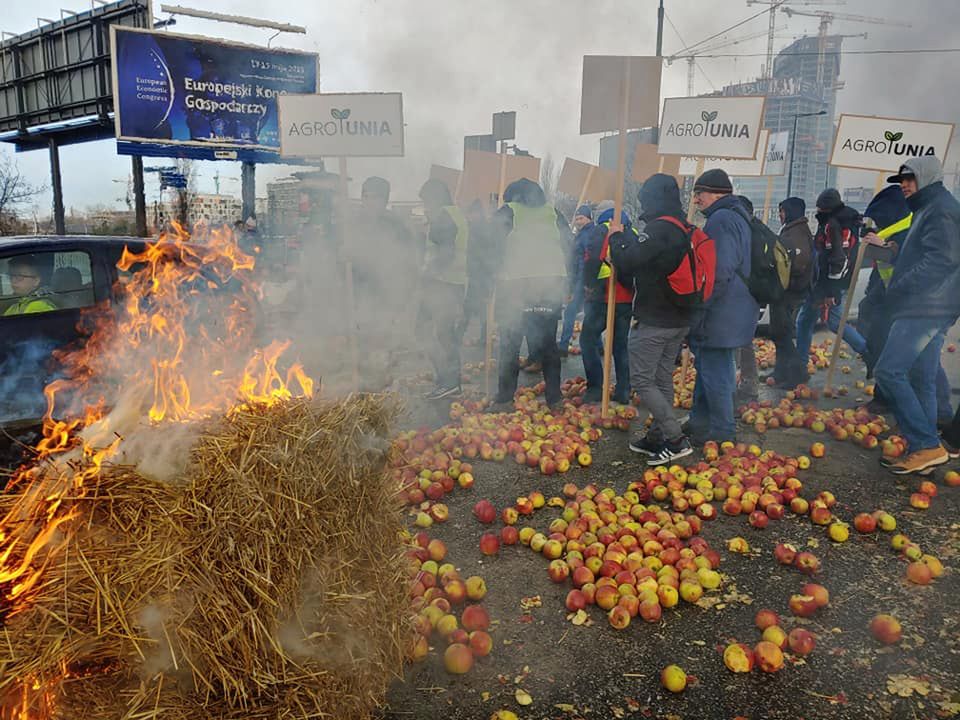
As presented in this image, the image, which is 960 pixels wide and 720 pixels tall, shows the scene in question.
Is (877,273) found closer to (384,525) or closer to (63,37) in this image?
(384,525)

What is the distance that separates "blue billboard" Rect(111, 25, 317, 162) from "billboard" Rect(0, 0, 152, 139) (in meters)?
2.52

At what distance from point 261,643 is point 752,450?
448cm

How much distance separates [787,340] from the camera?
287 inches

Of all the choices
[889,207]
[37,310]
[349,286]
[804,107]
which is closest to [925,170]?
[889,207]

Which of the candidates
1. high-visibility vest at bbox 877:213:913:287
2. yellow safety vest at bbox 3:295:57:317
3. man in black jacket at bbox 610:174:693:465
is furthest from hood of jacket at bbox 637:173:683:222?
yellow safety vest at bbox 3:295:57:317

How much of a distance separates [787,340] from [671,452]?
3.00m

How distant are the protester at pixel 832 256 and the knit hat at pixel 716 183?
2917mm

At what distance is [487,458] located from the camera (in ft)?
17.9

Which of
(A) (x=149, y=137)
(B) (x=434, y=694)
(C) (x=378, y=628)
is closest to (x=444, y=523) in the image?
(B) (x=434, y=694)

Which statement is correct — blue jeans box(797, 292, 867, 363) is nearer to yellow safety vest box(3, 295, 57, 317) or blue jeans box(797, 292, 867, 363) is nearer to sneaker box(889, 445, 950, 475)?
sneaker box(889, 445, 950, 475)

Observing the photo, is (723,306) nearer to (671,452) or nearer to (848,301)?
(671,452)

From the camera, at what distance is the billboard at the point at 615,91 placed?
6.23 meters

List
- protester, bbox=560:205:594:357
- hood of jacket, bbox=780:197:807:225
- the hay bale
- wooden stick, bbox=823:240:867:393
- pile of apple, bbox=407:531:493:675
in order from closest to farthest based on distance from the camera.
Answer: the hay bale, pile of apple, bbox=407:531:493:675, wooden stick, bbox=823:240:867:393, hood of jacket, bbox=780:197:807:225, protester, bbox=560:205:594:357

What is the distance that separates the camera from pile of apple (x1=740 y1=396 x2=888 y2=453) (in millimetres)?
5750
